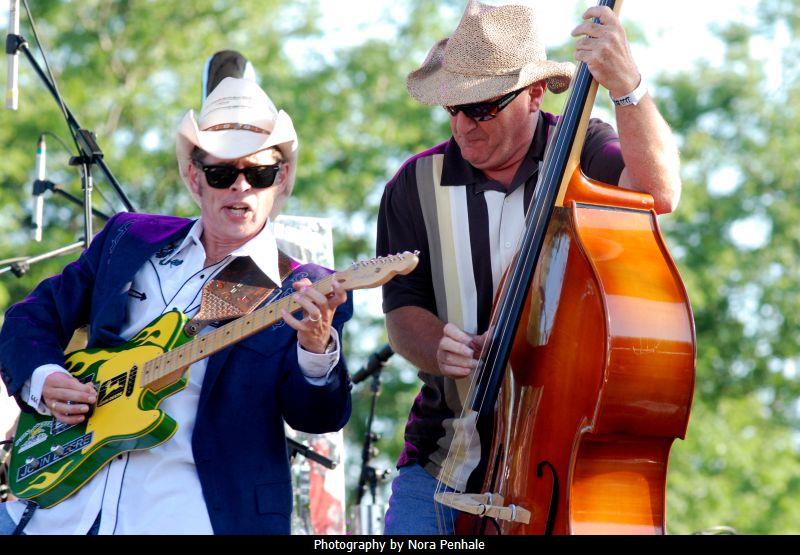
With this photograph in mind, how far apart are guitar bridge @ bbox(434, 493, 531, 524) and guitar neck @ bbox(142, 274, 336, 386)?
75 cm

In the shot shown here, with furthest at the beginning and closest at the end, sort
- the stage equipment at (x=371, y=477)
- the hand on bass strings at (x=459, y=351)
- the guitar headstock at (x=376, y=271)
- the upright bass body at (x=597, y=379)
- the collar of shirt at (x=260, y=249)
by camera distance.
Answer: the stage equipment at (x=371, y=477), the collar of shirt at (x=260, y=249), the hand on bass strings at (x=459, y=351), the guitar headstock at (x=376, y=271), the upright bass body at (x=597, y=379)

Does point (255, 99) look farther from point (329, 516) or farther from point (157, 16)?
point (157, 16)

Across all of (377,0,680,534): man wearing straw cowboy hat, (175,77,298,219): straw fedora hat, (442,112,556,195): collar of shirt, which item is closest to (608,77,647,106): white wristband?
(377,0,680,534): man wearing straw cowboy hat

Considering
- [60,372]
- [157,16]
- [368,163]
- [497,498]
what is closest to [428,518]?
[497,498]

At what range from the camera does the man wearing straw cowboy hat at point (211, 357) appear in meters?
3.75

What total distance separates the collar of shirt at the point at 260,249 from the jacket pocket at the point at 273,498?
0.68 metres

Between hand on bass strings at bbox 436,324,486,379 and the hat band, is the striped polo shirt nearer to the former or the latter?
hand on bass strings at bbox 436,324,486,379

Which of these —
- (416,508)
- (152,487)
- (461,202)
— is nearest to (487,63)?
(461,202)

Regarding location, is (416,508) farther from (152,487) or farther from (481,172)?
(481,172)

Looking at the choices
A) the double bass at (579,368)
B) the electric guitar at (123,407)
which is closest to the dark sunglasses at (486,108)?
the double bass at (579,368)

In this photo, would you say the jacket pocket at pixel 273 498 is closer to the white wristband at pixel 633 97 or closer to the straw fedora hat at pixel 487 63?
the straw fedora hat at pixel 487 63

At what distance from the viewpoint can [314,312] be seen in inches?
140

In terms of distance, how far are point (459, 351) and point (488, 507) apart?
48 cm

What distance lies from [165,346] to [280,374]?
1.27 ft
